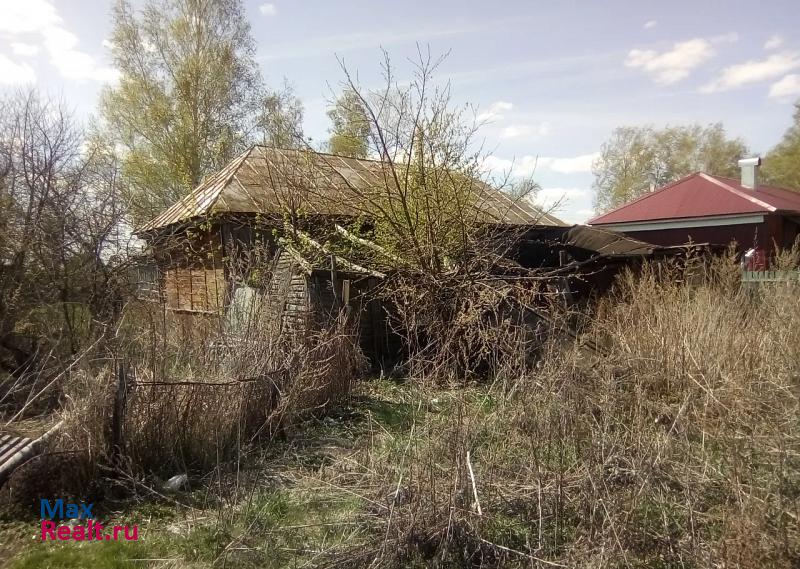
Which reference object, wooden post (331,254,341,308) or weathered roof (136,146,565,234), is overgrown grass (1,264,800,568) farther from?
weathered roof (136,146,565,234)

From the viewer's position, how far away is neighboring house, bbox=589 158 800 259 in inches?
726

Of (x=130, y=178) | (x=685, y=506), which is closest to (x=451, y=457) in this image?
(x=685, y=506)

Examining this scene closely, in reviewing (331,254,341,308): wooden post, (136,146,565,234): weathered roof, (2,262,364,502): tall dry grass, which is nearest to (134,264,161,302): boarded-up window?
(136,146,565,234): weathered roof

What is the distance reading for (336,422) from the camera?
632 cm

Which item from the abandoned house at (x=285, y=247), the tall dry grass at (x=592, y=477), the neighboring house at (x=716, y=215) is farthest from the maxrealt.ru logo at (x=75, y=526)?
the neighboring house at (x=716, y=215)

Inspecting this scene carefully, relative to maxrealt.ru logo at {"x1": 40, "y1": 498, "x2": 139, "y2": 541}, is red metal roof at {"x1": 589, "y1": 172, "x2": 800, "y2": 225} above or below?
above

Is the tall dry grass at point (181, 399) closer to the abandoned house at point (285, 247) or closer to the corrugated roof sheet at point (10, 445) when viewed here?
the corrugated roof sheet at point (10, 445)

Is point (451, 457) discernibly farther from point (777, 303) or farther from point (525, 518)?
point (777, 303)

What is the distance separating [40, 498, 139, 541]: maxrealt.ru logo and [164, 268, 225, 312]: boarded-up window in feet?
22.0

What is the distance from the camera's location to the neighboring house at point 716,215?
18438mm

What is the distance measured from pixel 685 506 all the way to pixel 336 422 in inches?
149

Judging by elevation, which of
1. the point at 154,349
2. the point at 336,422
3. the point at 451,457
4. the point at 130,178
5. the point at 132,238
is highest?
the point at 130,178

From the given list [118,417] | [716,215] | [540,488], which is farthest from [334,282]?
[716,215]

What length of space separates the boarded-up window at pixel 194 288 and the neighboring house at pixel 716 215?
15.1 metres
